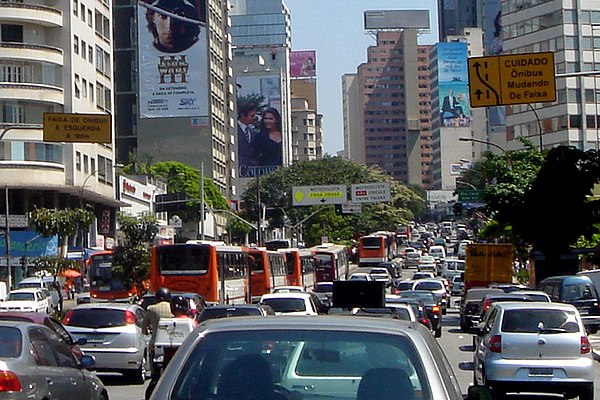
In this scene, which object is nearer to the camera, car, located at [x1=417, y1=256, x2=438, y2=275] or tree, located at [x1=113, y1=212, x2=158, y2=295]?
tree, located at [x1=113, y1=212, x2=158, y2=295]

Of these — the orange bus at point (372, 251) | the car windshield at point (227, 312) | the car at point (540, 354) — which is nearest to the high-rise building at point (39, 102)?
the orange bus at point (372, 251)

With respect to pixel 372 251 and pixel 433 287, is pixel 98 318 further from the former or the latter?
pixel 372 251

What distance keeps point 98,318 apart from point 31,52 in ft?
159

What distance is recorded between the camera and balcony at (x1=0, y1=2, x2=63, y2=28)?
218 feet

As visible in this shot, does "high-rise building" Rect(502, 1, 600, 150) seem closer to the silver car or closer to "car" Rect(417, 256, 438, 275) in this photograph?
"car" Rect(417, 256, 438, 275)

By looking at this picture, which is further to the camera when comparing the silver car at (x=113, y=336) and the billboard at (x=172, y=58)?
the billboard at (x=172, y=58)

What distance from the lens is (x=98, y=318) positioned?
21609 millimetres

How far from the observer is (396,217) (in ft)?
406

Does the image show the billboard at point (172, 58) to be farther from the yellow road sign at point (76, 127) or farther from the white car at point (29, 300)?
the yellow road sign at point (76, 127)

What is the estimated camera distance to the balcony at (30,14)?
218 feet

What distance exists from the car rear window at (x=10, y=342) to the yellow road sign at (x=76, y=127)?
81.5 feet

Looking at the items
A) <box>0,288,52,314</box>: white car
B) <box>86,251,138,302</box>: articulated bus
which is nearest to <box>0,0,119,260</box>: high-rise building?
<box>86,251,138,302</box>: articulated bus

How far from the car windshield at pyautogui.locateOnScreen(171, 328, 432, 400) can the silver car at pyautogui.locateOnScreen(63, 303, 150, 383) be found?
15040mm

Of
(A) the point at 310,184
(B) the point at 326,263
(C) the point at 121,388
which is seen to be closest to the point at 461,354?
(C) the point at 121,388
